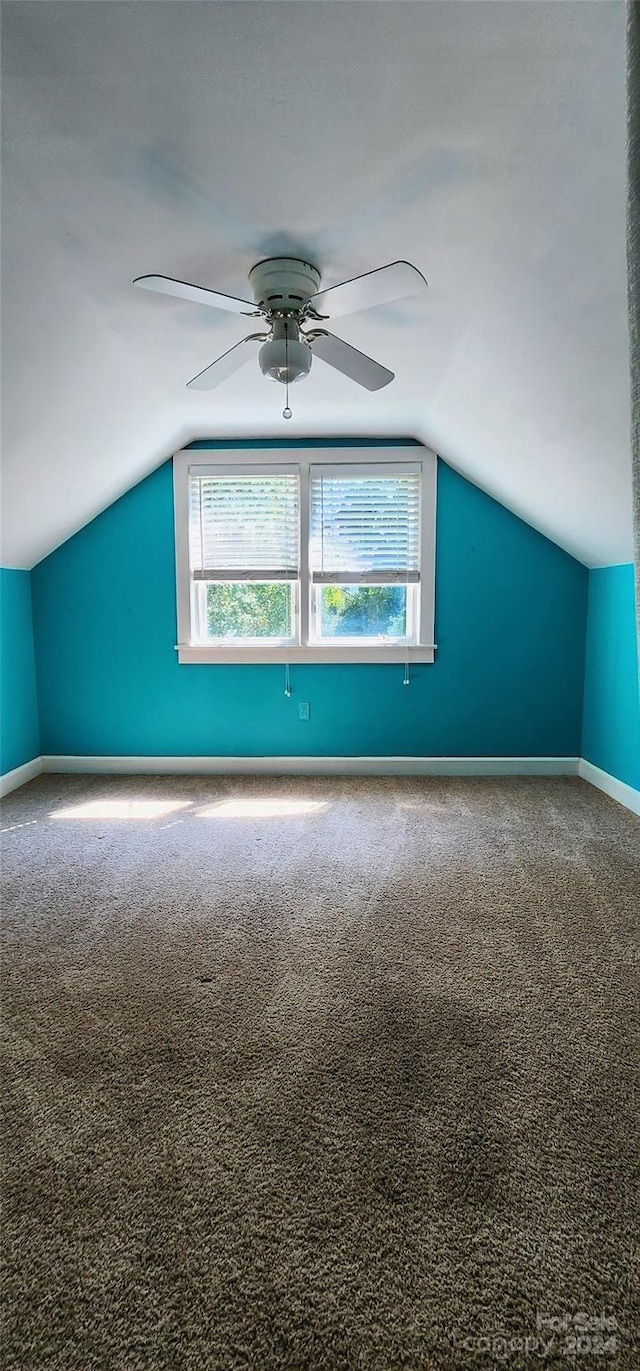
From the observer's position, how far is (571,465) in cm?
278

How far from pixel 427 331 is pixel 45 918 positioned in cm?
275

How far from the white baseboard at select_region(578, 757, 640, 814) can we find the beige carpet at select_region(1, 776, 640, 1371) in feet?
2.48

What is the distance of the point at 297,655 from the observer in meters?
3.97

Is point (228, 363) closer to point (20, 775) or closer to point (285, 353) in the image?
point (285, 353)

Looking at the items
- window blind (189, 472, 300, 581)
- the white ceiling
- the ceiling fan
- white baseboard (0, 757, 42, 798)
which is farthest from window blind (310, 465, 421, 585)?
white baseboard (0, 757, 42, 798)

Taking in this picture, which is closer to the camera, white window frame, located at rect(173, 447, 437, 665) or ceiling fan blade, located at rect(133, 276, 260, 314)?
ceiling fan blade, located at rect(133, 276, 260, 314)

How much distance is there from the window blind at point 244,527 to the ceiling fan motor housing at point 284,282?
1.92 m

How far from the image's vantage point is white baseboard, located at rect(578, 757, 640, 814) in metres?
3.38

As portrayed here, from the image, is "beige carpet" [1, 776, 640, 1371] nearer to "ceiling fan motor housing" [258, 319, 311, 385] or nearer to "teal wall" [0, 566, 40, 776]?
"teal wall" [0, 566, 40, 776]

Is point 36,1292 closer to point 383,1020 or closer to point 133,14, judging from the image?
point 383,1020

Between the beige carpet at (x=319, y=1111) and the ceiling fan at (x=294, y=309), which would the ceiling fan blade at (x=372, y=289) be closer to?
the ceiling fan at (x=294, y=309)

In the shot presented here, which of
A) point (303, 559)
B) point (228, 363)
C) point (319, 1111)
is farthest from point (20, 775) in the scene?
point (319, 1111)

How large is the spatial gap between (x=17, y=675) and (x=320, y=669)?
6.45 ft

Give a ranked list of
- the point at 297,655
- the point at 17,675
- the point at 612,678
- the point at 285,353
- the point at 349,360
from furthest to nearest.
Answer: the point at 297,655 < the point at 17,675 < the point at 612,678 < the point at 349,360 < the point at 285,353
